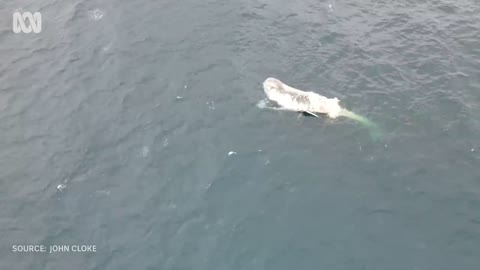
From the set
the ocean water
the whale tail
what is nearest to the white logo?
the ocean water

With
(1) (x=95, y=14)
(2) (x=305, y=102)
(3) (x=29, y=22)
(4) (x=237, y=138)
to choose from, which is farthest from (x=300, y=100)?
(3) (x=29, y=22)

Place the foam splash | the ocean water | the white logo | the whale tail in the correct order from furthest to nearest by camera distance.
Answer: the white logo, the foam splash, the whale tail, the ocean water

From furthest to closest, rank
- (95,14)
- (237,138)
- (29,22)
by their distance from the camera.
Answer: (29,22) → (95,14) → (237,138)

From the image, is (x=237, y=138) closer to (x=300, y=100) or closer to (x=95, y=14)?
(x=300, y=100)

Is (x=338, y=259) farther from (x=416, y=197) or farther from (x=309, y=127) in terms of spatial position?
(x=309, y=127)

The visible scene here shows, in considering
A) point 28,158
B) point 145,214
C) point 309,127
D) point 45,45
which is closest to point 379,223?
point 309,127

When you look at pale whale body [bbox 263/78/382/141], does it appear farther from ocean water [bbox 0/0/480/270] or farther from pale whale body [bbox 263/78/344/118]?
ocean water [bbox 0/0/480/270]
